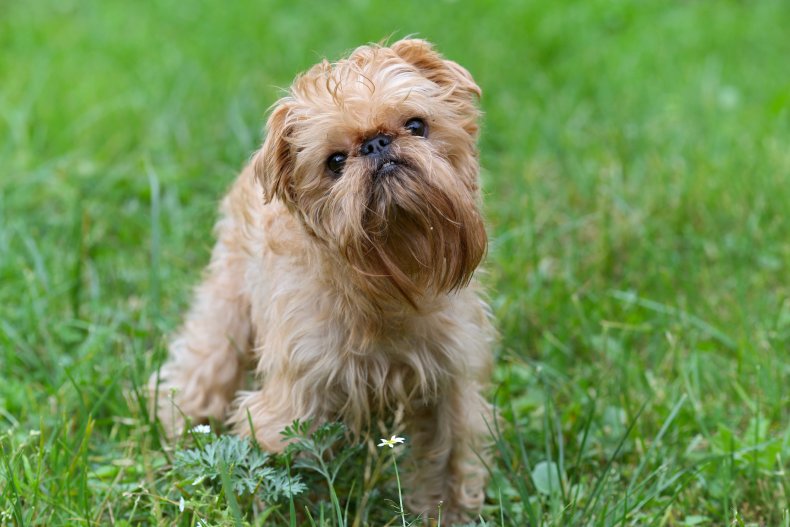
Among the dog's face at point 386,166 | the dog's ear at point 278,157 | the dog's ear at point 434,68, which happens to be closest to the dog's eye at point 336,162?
the dog's face at point 386,166

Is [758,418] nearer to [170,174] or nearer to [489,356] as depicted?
[489,356]

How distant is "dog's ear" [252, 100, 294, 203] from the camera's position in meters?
3.28

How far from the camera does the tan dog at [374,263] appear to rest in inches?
122

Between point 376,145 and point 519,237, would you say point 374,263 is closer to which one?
point 376,145

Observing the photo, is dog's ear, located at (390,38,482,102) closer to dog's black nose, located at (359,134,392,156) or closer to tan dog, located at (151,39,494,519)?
tan dog, located at (151,39,494,519)

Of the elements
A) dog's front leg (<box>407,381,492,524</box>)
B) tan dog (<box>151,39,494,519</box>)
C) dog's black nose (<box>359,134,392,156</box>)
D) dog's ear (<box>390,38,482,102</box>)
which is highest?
dog's ear (<box>390,38,482,102</box>)

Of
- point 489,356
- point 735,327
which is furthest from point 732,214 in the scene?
point 489,356

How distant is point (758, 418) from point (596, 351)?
88 cm

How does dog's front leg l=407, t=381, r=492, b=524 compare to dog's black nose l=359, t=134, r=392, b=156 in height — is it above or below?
below

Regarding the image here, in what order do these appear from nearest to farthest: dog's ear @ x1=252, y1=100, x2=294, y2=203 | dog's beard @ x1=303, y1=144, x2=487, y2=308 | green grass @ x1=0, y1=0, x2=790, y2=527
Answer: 1. dog's beard @ x1=303, y1=144, x2=487, y2=308
2. dog's ear @ x1=252, y1=100, x2=294, y2=203
3. green grass @ x1=0, y1=0, x2=790, y2=527

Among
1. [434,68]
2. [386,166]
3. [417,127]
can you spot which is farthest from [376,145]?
[434,68]

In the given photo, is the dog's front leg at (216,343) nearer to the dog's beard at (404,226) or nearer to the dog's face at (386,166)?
the dog's face at (386,166)

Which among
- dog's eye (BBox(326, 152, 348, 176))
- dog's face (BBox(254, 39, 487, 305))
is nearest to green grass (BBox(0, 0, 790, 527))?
dog's face (BBox(254, 39, 487, 305))

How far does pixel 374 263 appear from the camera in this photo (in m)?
3.22
